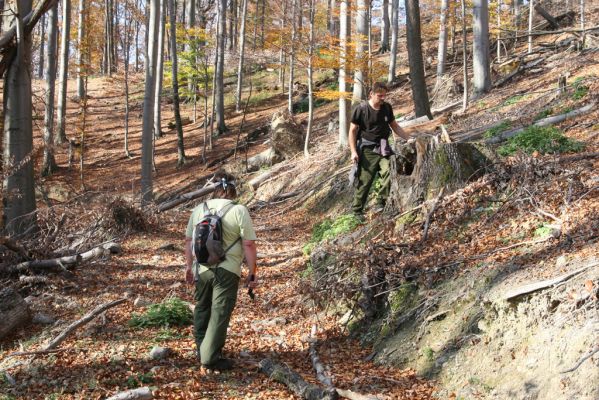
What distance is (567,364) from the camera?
370 cm

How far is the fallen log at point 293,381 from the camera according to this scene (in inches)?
172

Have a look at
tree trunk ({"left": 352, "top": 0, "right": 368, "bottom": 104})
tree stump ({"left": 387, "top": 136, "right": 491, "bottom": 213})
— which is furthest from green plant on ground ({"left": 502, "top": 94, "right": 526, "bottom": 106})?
tree stump ({"left": 387, "top": 136, "right": 491, "bottom": 213})

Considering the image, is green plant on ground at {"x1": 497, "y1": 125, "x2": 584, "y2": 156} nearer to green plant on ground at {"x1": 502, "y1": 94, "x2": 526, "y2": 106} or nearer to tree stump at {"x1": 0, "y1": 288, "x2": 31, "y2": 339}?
green plant on ground at {"x1": 502, "y1": 94, "x2": 526, "y2": 106}

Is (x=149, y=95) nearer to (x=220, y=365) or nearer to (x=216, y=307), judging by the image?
(x=216, y=307)

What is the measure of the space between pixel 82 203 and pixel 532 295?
8.72 metres

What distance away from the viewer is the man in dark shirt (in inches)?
291

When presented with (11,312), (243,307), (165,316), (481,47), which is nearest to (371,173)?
(243,307)

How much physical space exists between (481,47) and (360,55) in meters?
4.80

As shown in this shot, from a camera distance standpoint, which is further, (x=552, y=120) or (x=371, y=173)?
(x=552, y=120)

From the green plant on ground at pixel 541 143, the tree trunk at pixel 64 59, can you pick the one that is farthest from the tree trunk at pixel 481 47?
the tree trunk at pixel 64 59

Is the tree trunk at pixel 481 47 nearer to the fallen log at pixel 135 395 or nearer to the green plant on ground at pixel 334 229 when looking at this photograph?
the green plant on ground at pixel 334 229

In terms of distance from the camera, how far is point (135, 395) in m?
4.24

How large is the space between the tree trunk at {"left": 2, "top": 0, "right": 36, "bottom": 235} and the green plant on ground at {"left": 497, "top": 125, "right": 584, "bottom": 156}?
25.4 ft

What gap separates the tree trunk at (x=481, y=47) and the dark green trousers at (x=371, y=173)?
11.5 m
